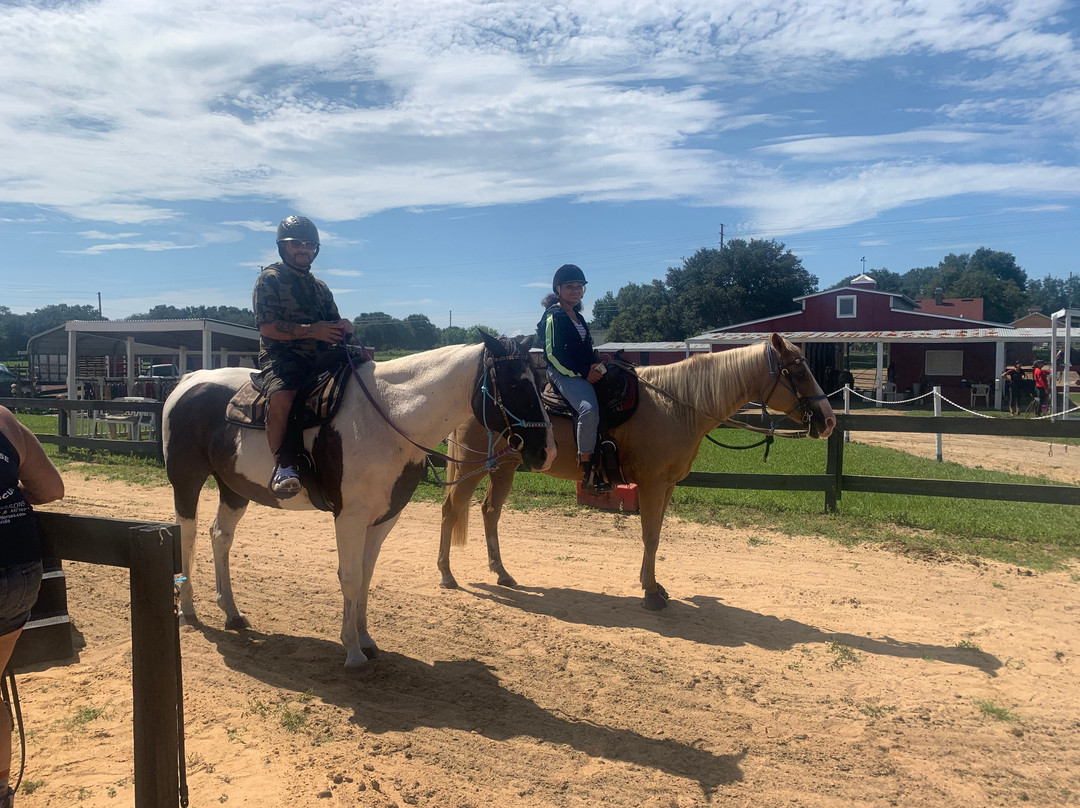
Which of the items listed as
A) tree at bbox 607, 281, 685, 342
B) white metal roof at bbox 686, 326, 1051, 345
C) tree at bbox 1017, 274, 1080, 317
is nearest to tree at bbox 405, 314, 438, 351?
tree at bbox 607, 281, 685, 342

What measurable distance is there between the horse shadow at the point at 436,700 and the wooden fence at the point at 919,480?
5.16 m

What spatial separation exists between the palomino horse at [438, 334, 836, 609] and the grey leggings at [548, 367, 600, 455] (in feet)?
1.04

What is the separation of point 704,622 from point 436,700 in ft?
7.78

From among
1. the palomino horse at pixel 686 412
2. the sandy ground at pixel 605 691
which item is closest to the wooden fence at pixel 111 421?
the sandy ground at pixel 605 691

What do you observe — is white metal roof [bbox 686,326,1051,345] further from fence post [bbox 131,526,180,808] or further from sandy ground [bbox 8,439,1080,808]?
fence post [bbox 131,526,180,808]

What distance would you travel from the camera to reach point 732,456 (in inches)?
583

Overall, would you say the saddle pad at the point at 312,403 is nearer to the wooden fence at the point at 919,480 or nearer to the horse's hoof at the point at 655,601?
the horse's hoof at the point at 655,601

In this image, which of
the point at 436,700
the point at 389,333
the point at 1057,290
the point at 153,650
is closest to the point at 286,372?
the point at 436,700

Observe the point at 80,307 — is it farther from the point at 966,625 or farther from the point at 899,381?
the point at 966,625

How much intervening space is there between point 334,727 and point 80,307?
111321mm

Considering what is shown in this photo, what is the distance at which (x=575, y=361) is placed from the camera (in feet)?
19.1

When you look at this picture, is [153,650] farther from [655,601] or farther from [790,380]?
[790,380]

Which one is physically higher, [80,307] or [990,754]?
[80,307]

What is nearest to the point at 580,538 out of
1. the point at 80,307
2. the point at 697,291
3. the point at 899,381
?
the point at 899,381
